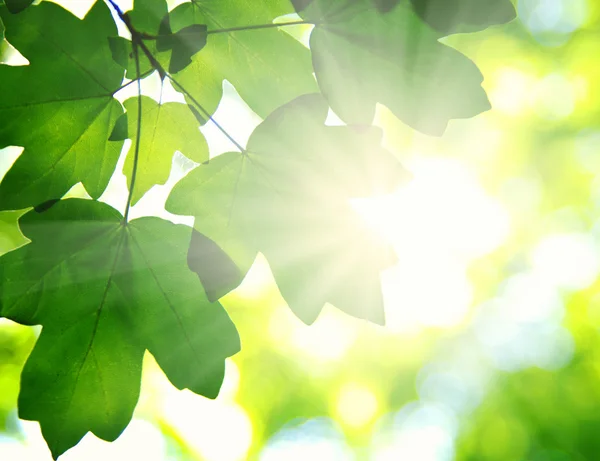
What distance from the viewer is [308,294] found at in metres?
1.04

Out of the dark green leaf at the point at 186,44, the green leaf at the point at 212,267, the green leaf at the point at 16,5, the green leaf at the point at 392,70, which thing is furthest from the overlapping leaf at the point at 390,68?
the green leaf at the point at 16,5

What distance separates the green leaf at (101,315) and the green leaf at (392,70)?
437 millimetres

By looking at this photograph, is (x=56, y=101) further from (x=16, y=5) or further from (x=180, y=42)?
(x=180, y=42)

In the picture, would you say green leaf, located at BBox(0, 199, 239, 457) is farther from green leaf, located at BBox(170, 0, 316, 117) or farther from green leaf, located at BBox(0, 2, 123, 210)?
green leaf, located at BBox(170, 0, 316, 117)

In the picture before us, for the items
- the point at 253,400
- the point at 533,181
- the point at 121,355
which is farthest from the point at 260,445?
the point at 121,355

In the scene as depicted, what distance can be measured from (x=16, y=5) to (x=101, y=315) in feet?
2.11

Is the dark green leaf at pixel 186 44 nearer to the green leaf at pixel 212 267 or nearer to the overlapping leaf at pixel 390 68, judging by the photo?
the overlapping leaf at pixel 390 68

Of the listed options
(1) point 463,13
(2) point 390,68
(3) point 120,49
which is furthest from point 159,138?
(1) point 463,13

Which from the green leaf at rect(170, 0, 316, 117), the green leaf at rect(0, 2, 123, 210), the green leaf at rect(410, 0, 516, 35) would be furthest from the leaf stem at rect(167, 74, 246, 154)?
the green leaf at rect(410, 0, 516, 35)

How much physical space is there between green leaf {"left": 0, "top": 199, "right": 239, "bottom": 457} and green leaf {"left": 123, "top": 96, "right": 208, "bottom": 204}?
0.11 m

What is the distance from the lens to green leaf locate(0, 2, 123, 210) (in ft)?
3.35

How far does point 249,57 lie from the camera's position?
1067 millimetres

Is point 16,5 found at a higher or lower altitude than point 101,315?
higher

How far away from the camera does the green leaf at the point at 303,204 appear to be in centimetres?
99
